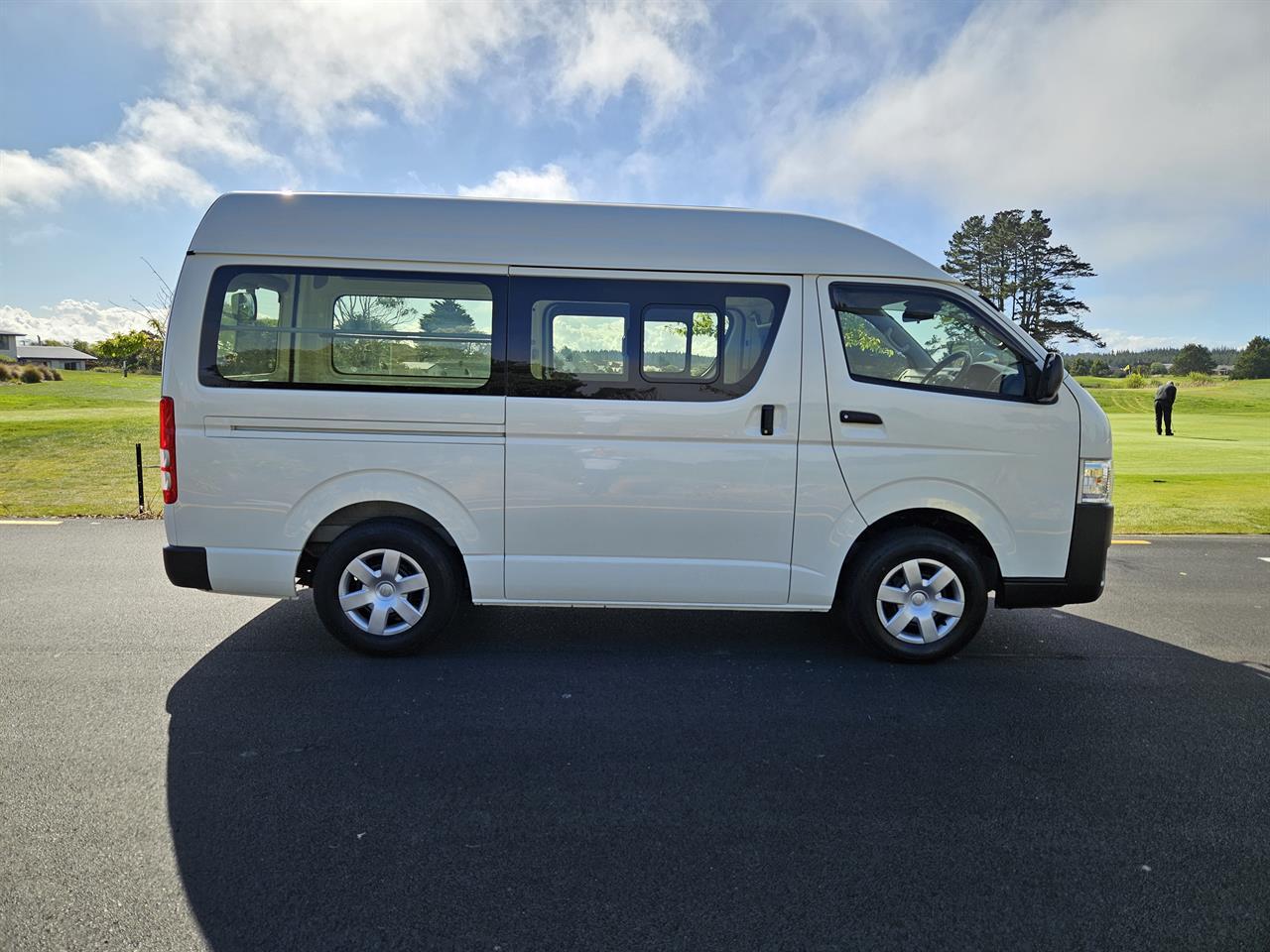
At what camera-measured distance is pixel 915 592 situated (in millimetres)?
4625

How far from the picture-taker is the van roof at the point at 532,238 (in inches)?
177

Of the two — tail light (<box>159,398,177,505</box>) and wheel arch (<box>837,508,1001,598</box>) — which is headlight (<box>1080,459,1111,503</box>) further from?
tail light (<box>159,398,177,505</box>)

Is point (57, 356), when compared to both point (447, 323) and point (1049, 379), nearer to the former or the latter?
point (447, 323)

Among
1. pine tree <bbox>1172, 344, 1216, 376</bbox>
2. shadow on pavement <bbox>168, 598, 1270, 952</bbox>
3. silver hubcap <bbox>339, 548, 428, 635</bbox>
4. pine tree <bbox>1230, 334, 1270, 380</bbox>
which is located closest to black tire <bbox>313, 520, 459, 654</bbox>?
silver hubcap <bbox>339, 548, 428, 635</bbox>

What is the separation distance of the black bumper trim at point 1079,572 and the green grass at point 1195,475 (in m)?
5.37

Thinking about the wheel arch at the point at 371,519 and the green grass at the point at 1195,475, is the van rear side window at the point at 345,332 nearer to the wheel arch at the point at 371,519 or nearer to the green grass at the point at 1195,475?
the wheel arch at the point at 371,519

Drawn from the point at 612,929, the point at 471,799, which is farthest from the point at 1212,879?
the point at 471,799

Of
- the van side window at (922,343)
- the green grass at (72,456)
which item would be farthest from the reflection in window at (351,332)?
the green grass at (72,456)

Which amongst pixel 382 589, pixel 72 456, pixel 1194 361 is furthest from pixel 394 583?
pixel 1194 361

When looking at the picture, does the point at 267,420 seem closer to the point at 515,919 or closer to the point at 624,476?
the point at 624,476

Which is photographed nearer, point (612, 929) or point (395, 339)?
point (612, 929)

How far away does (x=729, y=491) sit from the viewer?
14.8 ft

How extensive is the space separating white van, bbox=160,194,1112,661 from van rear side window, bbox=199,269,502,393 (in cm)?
1

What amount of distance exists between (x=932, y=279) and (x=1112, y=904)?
10.6 ft
